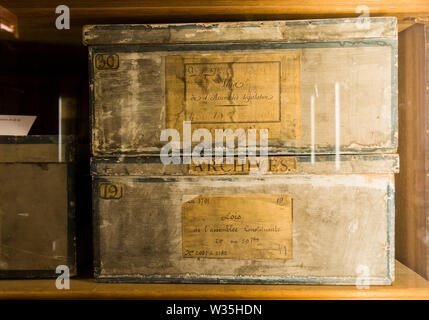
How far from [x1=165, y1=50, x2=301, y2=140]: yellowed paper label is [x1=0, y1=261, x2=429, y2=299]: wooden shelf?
30 cm

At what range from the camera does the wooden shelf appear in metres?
0.60

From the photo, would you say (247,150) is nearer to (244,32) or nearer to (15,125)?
(244,32)

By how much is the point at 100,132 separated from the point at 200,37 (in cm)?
28

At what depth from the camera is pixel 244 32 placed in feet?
2.04

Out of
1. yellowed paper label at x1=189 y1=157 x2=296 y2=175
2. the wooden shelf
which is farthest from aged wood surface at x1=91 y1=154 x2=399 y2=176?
the wooden shelf

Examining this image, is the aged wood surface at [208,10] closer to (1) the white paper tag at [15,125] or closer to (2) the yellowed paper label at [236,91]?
(2) the yellowed paper label at [236,91]

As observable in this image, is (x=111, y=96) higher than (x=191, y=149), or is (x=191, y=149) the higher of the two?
(x=111, y=96)

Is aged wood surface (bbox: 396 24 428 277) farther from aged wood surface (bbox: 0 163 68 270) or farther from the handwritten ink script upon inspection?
aged wood surface (bbox: 0 163 68 270)

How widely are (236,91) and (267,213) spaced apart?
0.25 meters

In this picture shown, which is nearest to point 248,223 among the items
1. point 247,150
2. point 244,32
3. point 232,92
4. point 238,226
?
point 238,226
